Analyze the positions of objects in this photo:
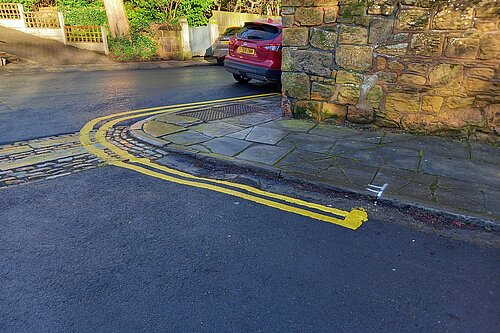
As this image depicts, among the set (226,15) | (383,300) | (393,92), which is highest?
(226,15)

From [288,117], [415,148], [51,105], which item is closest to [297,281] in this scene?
[415,148]

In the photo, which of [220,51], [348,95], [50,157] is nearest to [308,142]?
[348,95]

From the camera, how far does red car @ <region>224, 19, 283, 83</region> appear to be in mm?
8977

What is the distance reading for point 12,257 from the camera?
2.76 m

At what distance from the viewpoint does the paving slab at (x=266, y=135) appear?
18.0 feet

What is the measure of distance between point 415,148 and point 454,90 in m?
1.07

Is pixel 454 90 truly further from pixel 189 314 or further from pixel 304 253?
pixel 189 314

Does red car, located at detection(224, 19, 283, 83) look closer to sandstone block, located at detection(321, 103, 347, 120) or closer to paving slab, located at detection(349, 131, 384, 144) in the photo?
sandstone block, located at detection(321, 103, 347, 120)

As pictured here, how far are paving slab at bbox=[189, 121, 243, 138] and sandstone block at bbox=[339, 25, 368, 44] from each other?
2217 mm

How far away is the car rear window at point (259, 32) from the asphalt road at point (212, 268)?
20.9ft

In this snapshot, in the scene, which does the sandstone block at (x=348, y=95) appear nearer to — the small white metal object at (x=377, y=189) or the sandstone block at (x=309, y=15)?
the sandstone block at (x=309, y=15)

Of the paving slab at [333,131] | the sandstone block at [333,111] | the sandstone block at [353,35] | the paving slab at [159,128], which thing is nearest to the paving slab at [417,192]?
the paving slab at [333,131]

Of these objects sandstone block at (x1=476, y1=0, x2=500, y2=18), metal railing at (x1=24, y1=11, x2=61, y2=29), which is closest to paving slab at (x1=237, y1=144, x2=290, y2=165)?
sandstone block at (x1=476, y1=0, x2=500, y2=18)

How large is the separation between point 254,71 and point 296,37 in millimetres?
3221
